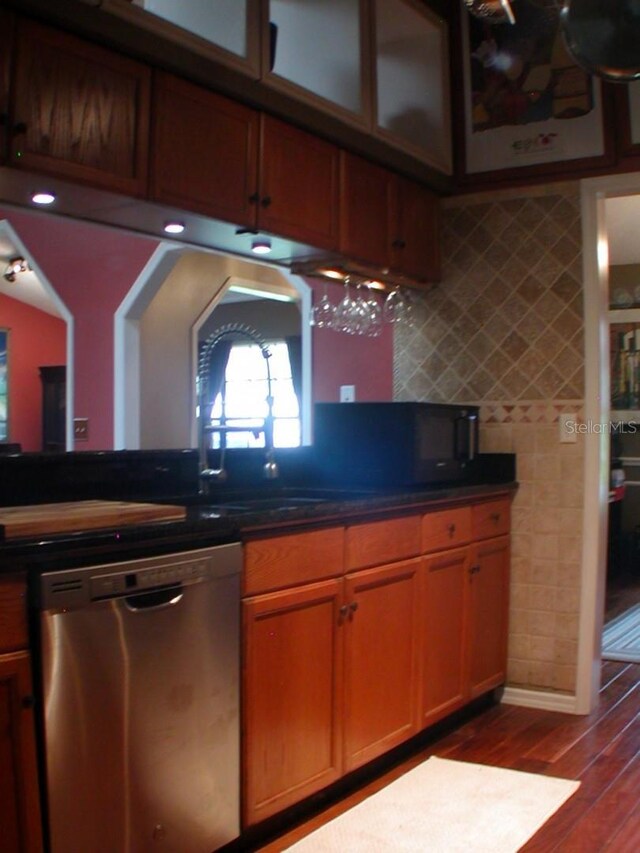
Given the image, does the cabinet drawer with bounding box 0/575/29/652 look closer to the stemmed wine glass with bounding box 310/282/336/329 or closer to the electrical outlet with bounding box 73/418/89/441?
the stemmed wine glass with bounding box 310/282/336/329

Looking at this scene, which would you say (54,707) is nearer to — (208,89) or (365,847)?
(365,847)

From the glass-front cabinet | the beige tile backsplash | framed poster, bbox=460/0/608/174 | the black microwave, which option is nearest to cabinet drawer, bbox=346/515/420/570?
the black microwave

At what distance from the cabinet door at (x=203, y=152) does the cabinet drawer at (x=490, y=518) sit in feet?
4.83

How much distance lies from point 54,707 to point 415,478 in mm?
1811

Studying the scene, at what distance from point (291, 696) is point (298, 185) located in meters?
1.59

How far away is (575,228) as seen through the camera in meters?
3.68

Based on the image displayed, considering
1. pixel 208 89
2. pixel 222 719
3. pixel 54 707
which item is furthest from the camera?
pixel 208 89

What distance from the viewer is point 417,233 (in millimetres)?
3732

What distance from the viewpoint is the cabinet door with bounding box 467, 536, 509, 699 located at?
135 inches

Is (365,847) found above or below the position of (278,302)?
below

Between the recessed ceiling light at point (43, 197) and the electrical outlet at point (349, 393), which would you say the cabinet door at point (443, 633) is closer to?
the electrical outlet at point (349, 393)

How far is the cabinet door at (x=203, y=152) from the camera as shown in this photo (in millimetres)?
2371

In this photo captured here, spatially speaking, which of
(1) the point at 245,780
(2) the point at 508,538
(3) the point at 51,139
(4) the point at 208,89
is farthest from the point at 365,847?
(4) the point at 208,89

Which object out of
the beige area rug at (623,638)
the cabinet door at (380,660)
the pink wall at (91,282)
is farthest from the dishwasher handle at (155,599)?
the pink wall at (91,282)
